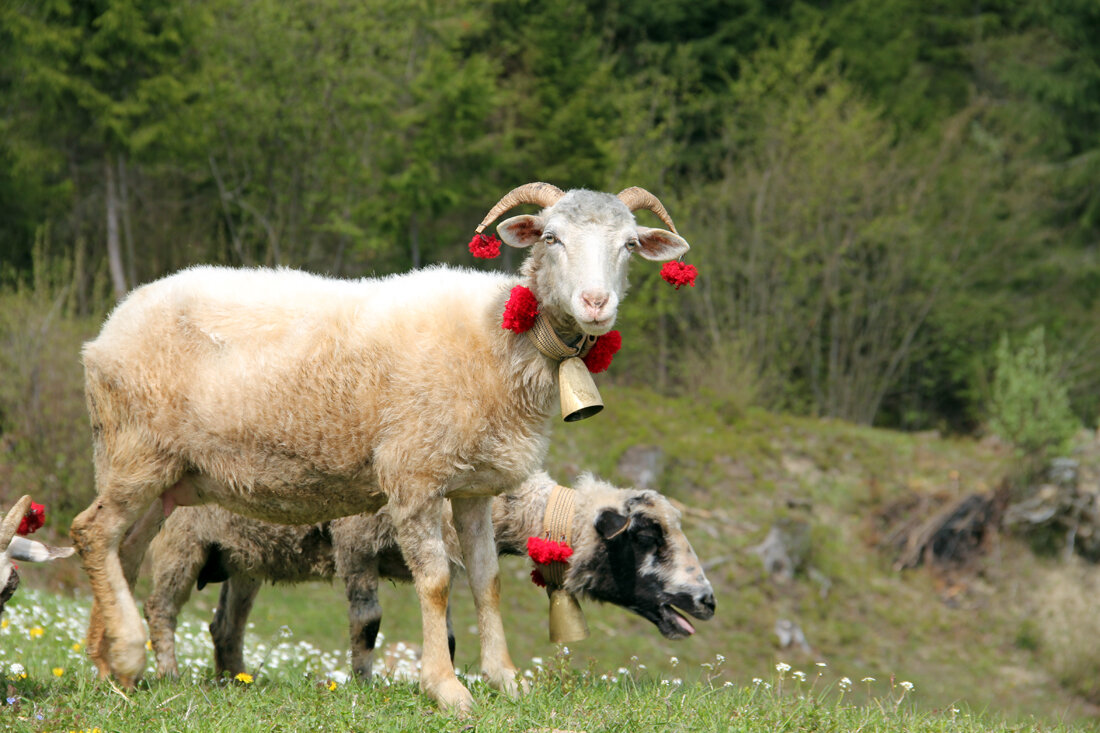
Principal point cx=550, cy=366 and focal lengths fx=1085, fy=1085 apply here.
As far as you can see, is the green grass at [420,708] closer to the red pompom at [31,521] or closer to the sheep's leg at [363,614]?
the sheep's leg at [363,614]

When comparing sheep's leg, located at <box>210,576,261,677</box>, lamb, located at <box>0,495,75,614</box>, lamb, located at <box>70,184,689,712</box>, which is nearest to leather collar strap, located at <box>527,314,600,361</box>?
lamb, located at <box>70,184,689,712</box>

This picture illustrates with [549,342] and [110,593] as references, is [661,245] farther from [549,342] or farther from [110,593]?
[110,593]

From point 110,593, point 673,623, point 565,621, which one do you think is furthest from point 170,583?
point 673,623

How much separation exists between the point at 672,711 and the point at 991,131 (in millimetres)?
25286

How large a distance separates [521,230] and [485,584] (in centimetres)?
170

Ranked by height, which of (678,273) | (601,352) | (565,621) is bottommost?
(565,621)

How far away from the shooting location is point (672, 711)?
4.68 metres

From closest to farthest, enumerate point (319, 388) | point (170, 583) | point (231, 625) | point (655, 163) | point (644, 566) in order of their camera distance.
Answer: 1. point (319, 388)
2. point (644, 566)
3. point (170, 583)
4. point (231, 625)
5. point (655, 163)

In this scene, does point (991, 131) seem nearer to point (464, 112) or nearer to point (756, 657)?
point (464, 112)

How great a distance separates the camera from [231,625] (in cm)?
684

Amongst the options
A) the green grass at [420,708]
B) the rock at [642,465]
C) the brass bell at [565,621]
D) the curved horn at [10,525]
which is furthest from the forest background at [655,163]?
the green grass at [420,708]

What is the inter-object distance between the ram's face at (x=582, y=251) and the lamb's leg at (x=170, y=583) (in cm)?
306

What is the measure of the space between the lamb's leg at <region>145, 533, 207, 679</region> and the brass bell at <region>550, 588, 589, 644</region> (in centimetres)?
226

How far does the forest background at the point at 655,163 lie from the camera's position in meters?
18.5
